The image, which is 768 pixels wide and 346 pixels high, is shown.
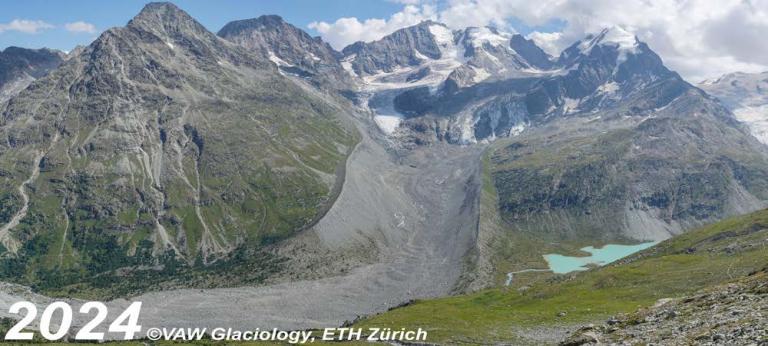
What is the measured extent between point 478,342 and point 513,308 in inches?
1988

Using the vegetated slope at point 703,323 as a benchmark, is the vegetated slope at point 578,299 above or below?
below

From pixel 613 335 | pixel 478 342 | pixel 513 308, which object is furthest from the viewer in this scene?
pixel 513 308

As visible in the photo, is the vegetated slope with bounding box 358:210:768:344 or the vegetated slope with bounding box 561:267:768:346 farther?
the vegetated slope with bounding box 358:210:768:344

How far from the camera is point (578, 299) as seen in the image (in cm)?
15412

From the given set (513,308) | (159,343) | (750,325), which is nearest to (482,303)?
(513,308)

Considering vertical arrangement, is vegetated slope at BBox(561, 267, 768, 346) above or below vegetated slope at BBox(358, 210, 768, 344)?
above

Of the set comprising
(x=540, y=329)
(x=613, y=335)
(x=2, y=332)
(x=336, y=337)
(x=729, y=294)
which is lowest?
(x=2, y=332)

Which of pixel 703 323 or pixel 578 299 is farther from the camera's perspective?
pixel 578 299

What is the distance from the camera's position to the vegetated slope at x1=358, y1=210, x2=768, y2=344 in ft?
413

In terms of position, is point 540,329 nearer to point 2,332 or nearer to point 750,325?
point 750,325

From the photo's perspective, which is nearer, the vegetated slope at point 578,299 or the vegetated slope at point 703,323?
the vegetated slope at point 703,323

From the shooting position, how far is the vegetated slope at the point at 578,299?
Result: 12594cm

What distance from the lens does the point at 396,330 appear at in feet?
475

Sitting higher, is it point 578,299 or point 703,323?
point 703,323
